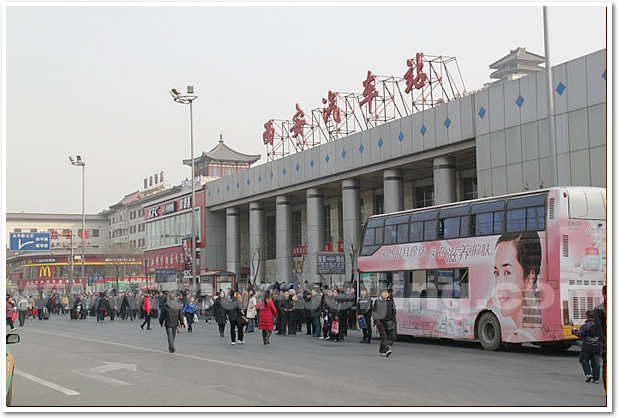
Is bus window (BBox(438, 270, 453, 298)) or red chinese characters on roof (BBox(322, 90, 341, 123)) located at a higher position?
red chinese characters on roof (BBox(322, 90, 341, 123))

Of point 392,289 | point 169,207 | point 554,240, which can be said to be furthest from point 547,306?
point 169,207

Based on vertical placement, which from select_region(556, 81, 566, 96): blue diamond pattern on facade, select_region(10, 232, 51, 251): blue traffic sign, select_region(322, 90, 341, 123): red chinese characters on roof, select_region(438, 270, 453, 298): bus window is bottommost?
select_region(438, 270, 453, 298): bus window

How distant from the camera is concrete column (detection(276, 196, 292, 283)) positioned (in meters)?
59.8

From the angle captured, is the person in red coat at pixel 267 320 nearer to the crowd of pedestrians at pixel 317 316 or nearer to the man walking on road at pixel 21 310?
the crowd of pedestrians at pixel 317 316

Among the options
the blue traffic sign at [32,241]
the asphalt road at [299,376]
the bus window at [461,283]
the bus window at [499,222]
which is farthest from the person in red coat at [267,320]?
the blue traffic sign at [32,241]

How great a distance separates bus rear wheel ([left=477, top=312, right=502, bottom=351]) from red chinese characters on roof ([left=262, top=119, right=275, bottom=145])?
40.0 meters

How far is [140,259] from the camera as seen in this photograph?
3506 inches

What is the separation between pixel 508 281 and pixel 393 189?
27.4 m

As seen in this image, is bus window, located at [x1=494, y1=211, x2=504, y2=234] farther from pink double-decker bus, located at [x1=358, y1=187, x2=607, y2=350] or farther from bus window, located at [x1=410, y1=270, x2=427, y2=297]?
bus window, located at [x1=410, y1=270, x2=427, y2=297]

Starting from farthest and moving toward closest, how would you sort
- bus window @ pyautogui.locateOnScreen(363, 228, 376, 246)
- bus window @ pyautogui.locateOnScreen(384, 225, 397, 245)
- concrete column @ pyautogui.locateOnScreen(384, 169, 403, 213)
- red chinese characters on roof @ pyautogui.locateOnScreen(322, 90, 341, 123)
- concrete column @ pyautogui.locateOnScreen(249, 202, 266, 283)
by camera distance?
1. concrete column @ pyautogui.locateOnScreen(249, 202, 266, 283)
2. red chinese characters on roof @ pyautogui.locateOnScreen(322, 90, 341, 123)
3. concrete column @ pyautogui.locateOnScreen(384, 169, 403, 213)
4. bus window @ pyautogui.locateOnScreen(363, 228, 376, 246)
5. bus window @ pyautogui.locateOnScreen(384, 225, 397, 245)

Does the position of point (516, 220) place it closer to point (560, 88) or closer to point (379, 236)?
point (379, 236)

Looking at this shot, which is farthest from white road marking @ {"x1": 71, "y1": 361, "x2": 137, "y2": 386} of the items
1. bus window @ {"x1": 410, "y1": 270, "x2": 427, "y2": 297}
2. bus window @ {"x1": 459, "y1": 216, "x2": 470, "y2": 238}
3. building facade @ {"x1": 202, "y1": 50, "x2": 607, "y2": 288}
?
building facade @ {"x1": 202, "y1": 50, "x2": 607, "y2": 288}

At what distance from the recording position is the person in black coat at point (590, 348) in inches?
486

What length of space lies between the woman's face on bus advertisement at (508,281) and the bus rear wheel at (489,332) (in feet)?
1.59
